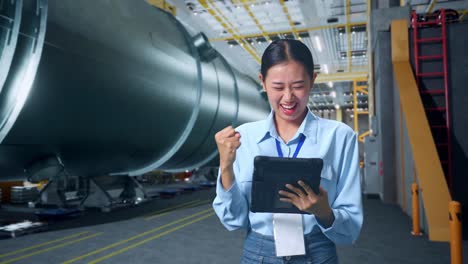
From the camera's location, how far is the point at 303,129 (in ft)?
4.47

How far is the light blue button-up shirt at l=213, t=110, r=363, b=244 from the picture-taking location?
1.33 m

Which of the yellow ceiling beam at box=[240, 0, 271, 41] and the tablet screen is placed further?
the yellow ceiling beam at box=[240, 0, 271, 41]

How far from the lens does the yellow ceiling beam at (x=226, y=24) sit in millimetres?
12863

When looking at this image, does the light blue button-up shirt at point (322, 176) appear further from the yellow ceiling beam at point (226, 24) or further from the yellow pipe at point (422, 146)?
the yellow ceiling beam at point (226, 24)

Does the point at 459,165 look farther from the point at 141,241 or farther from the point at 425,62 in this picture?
the point at 141,241

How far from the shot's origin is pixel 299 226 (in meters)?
1.30

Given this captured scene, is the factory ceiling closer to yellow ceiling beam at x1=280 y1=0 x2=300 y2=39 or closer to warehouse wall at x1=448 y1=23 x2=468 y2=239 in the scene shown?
yellow ceiling beam at x1=280 y1=0 x2=300 y2=39

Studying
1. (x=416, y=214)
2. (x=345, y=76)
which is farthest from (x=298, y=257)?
(x=345, y=76)

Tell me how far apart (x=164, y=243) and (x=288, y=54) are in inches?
159

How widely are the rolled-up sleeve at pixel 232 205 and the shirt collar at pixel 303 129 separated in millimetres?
159

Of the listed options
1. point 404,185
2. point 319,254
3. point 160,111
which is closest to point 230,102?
point 160,111

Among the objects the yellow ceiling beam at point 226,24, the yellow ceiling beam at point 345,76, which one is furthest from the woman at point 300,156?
the yellow ceiling beam at point 345,76

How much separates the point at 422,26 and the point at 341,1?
17.4 ft

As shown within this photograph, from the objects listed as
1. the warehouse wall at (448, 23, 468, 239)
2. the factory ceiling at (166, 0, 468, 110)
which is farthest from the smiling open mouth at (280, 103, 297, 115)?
the factory ceiling at (166, 0, 468, 110)
